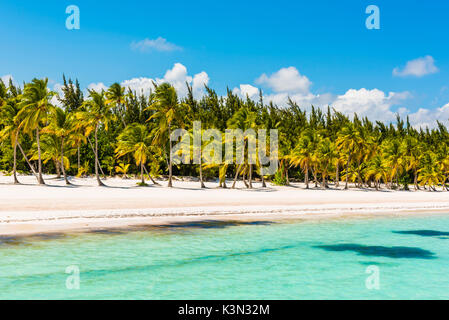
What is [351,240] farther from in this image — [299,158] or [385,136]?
[385,136]

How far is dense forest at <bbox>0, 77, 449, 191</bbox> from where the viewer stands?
110 feet

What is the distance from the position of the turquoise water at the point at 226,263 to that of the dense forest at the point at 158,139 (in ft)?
69.3

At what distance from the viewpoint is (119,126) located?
149ft

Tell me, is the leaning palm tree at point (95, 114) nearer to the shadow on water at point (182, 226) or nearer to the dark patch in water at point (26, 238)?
the shadow on water at point (182, 226)

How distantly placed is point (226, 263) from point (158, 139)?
91.6 ft

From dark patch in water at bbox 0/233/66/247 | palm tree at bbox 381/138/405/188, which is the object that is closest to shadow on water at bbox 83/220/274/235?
dark patch in water at bbox 0/233/66/247

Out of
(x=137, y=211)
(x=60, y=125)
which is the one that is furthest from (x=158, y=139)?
(x=137, y=211)

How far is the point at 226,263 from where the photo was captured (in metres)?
11.1

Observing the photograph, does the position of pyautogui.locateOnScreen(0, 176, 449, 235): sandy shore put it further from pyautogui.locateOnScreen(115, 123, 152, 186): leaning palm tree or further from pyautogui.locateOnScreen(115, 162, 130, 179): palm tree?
pyautogui.locateOnScreen(115, 162, 130, 179): palm tree

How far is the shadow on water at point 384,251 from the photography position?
41.8ft

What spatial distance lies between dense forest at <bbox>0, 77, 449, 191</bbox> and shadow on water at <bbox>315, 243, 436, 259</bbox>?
23098 millimetres
